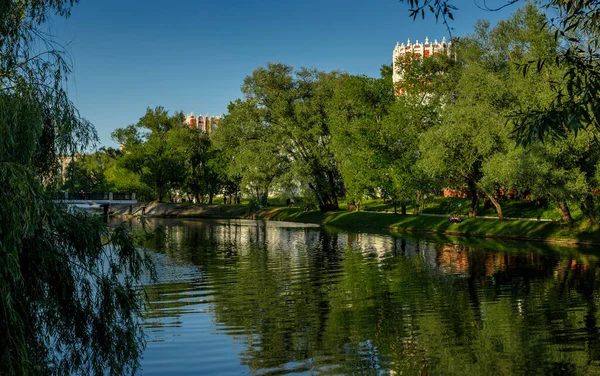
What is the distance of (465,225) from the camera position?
5038 centimetres

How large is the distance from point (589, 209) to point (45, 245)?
3865 centimetres

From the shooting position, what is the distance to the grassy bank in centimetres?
4153

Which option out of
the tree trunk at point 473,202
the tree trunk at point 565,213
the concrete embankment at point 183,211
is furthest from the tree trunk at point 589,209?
the concrete embankment at point 183,211

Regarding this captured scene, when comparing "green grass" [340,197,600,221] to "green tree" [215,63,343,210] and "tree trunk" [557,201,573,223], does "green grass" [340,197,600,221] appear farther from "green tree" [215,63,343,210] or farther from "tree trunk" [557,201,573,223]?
"green tree" [215,63,343,210]

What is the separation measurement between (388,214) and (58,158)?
52.0m

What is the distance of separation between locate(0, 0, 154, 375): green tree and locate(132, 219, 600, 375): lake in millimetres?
2663

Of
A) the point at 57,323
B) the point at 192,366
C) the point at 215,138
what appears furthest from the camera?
the point at 215,138

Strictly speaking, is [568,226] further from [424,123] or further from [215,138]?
[215,138]

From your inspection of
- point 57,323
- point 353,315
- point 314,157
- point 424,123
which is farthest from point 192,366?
point 314,157

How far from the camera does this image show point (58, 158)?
11.5 meters

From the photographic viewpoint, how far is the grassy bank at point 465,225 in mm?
41531

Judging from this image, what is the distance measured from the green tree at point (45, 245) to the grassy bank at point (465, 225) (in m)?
36.5

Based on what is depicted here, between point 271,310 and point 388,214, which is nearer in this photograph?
point 271,310

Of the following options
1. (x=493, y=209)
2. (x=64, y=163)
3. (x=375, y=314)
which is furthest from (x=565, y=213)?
(x=64, y=163)
